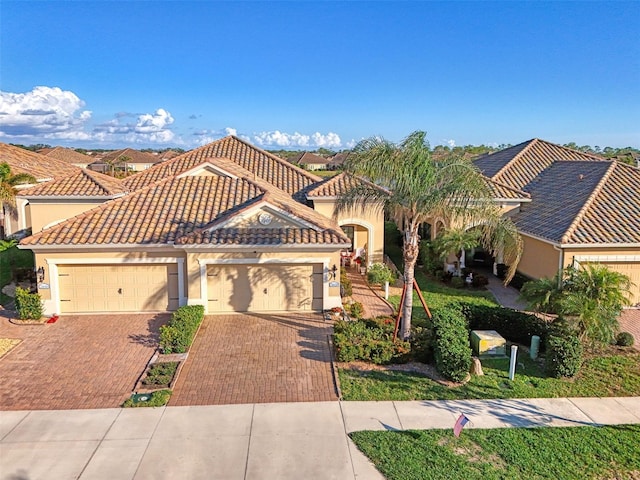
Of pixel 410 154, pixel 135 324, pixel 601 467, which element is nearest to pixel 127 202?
pixel 135 324

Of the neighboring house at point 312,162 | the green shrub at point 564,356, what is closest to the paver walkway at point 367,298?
the green shrub at point 564,356

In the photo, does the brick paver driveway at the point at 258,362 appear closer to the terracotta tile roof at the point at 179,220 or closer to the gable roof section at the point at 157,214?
the terracotta tile roof at the point at 179,220

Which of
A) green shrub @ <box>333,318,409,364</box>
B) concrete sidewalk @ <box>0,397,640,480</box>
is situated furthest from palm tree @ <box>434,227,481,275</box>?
concrete sidewalk @ <box>0,397,640,480</box>

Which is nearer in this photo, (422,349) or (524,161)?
(422,349)

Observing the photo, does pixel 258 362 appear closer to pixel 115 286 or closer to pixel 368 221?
pixel 115 286

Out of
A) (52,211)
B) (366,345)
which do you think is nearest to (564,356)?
(366,345)

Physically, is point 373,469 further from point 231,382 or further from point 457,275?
point 457,275
